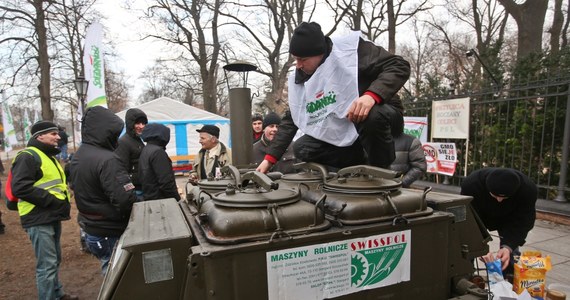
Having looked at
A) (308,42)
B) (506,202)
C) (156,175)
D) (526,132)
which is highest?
(308,42)

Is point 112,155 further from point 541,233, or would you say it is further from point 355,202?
point 541,233

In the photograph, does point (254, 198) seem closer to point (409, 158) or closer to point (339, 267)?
point (339, 267)

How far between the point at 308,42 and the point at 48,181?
3.28 m

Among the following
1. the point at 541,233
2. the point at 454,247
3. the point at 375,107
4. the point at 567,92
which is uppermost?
the point at 567,92

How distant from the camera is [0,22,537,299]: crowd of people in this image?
6.94 feet

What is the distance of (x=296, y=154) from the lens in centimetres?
258

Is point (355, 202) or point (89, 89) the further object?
A: point (89, 89)

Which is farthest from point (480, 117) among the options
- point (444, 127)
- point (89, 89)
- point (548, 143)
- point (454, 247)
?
point (89, 89)

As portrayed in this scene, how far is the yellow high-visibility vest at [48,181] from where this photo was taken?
3.68 meters

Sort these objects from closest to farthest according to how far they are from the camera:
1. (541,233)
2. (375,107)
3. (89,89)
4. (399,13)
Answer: (375,107) → (541,233) → (89,89) → (399,13)

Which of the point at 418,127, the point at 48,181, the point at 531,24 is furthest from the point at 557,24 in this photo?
the point at 48,181

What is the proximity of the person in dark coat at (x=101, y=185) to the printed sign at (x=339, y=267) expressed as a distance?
231 centimetres

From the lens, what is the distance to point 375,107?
1.93 meters

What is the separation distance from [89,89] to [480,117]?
994 centimetres
